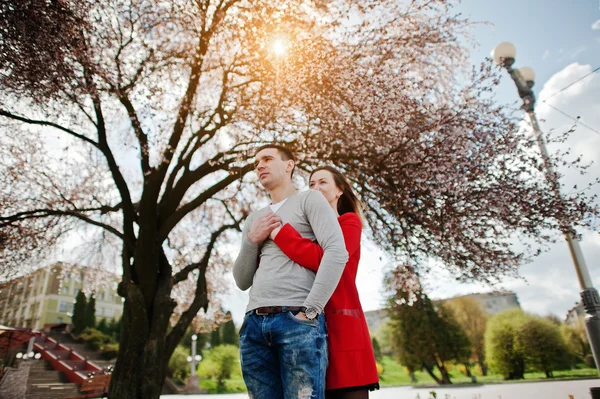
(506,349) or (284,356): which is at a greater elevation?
(284,356)

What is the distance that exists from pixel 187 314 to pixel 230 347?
35.6 meters

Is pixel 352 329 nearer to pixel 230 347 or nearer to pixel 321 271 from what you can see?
pixel 321 271

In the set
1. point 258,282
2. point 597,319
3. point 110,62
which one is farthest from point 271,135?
point 597,319

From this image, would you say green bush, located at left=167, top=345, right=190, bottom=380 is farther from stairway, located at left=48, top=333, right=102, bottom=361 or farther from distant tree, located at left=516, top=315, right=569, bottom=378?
distant tree, located at left=516, top=315, right=569, bottom=378

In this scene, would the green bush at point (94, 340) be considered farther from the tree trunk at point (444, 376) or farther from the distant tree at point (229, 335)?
the tree trunk at point (444, 376)

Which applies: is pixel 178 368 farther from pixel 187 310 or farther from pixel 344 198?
pixel 344 198

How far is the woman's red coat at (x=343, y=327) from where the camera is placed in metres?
2.04

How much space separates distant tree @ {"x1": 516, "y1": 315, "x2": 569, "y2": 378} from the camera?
2853 cm

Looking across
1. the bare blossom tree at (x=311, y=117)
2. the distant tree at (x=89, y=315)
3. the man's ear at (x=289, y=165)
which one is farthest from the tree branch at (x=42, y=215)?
the distant tree at (x=89, y=315)

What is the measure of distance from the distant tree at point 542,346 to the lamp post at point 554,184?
26438 millimetres

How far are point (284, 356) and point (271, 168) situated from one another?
1.28 meters

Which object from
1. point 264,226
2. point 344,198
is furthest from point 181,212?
point 264,226

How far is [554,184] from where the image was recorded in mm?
7660

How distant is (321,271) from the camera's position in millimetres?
1994
